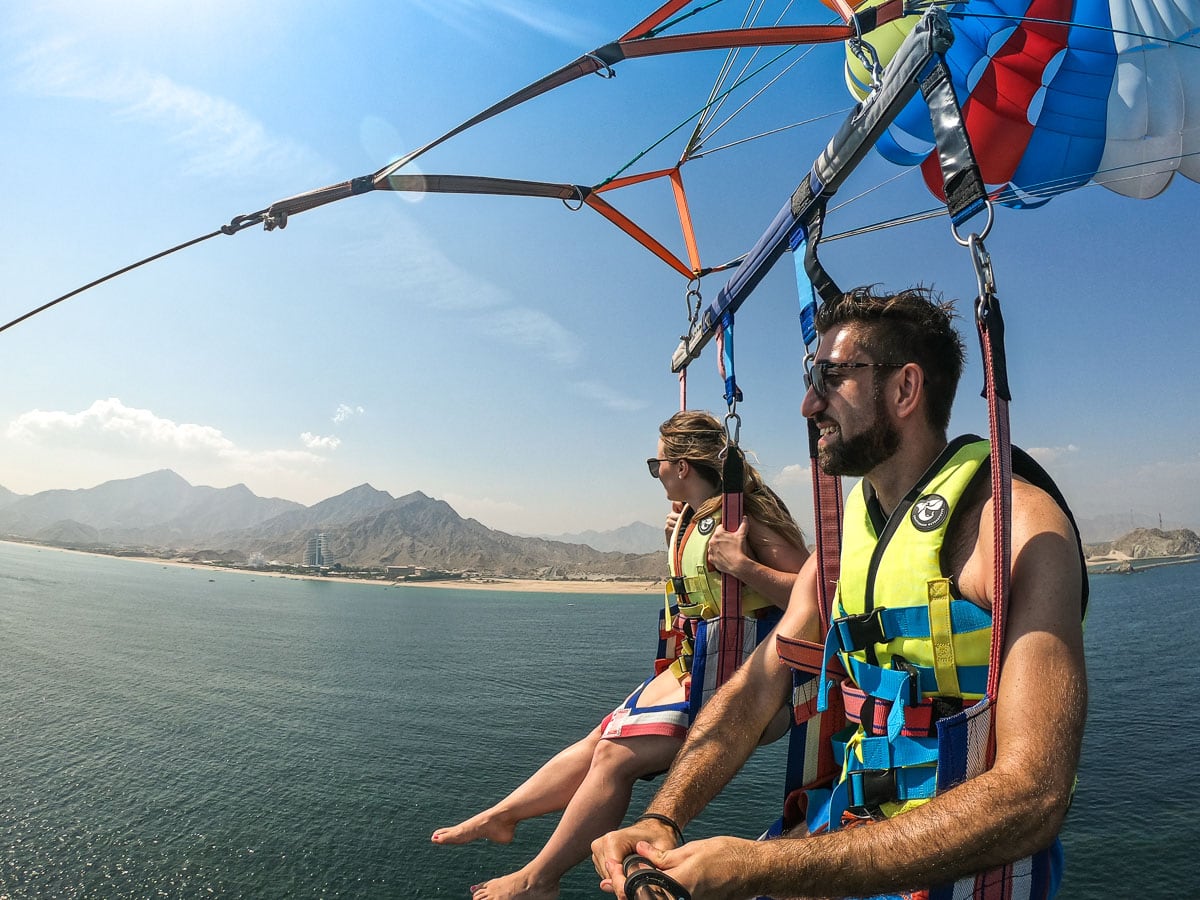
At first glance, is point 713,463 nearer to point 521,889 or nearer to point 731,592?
point 731,592

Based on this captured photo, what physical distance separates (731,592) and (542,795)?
146cm

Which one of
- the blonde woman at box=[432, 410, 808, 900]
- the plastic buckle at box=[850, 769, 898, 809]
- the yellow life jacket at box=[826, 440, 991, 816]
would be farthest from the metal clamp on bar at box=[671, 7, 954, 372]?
the plastic buckle at box=[850, 769, 898, 809]

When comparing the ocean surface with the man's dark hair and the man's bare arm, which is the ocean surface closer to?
the man's bare arm

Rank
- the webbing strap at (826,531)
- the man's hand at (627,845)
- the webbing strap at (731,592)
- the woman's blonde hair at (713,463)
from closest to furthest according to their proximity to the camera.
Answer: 1. the man's hand at (627,845)
2. the webbing strap at (826,531)
3. the webbing strap at (731,592)
4. the woman's blonde hair at (713,463)

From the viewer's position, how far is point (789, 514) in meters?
3.62

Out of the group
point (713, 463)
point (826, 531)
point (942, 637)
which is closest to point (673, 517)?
point (713, 463)

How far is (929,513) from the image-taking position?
1.84 meters

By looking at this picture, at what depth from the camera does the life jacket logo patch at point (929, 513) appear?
1.80 m

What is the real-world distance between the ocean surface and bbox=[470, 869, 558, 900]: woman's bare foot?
4.25m

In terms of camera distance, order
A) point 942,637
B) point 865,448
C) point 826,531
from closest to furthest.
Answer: point 942,637 < point 865,448 < point 826,531

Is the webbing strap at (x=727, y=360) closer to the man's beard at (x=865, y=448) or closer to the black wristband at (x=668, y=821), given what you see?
the man's beard at (x=865, y=448)

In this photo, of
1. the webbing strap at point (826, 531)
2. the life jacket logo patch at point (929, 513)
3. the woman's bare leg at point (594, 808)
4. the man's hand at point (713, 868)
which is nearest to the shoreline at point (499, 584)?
the woman's bare leg at point (594, 808)

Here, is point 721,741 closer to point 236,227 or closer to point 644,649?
point 236,227

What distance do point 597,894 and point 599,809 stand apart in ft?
16.1
